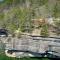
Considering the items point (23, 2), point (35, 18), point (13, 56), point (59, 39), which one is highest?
point (23, 2)

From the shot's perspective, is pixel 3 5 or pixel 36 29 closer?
pixel 36 29

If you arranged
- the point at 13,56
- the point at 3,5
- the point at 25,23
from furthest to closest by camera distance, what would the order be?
the point at 3,5, the point at 25,23, the point at 13,56

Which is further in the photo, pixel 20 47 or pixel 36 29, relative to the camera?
pixel 36 29

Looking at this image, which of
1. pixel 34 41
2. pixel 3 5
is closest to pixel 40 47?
pixel 34 41

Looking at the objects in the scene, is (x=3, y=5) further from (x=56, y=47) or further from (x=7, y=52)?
(x=56, y=47)

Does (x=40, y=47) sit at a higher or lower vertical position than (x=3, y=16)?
lower

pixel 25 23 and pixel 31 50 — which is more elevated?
pixel 25 23

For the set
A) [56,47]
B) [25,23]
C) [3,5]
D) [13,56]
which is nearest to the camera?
[56,47]

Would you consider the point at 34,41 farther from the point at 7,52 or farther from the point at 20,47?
the point at 7,52

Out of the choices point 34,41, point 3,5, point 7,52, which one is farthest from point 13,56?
point 3,5
